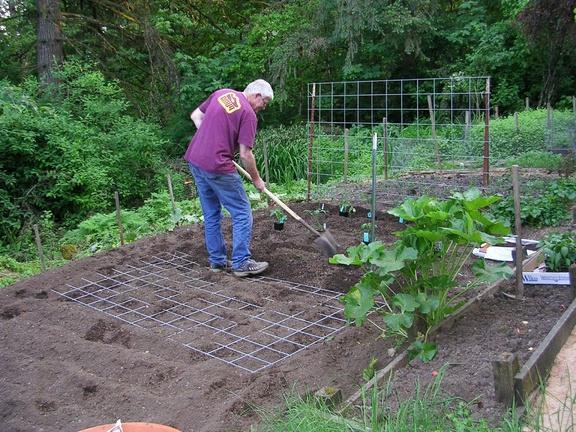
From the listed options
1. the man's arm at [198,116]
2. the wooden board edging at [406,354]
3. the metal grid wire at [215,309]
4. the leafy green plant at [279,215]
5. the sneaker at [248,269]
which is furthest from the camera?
the leafy green plant at [279,215]

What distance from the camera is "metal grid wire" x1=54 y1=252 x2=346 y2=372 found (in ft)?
11.8

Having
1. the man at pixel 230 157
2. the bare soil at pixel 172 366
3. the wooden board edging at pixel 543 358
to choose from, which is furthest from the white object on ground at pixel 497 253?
the man at pixel 230 157

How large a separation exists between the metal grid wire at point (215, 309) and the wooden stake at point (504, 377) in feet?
4.17

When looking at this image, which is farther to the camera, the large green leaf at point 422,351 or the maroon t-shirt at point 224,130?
the maroon t-shirt at point 224,130

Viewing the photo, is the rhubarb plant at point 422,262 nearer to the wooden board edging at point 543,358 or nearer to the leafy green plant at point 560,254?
the wooden board edging at point 543,358

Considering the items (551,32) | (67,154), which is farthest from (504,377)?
(551,32)

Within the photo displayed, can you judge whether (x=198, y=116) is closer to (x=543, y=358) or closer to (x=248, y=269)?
(x=248, y=269)

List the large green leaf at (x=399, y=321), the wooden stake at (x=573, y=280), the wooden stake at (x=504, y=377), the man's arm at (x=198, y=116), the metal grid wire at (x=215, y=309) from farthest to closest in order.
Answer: the man's arm at (x=198, y=116), the metal grid wire at (x=215, y=309), the wooden stake at (x=573, y=280), the large green leaf at (x=399, y=321), the wooden stake at (x=504, y=377)

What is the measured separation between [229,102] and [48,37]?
9298 millimetres

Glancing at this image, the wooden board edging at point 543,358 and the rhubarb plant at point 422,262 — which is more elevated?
the rhubarb plant at point 422,262

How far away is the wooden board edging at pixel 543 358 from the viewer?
2.47 meters

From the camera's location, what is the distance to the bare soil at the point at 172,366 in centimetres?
281

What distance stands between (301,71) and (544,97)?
22.6 ft

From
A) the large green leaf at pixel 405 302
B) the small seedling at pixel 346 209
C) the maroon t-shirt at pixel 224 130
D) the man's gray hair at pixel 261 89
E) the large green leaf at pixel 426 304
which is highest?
the man's gray hair at pixel 261 89
